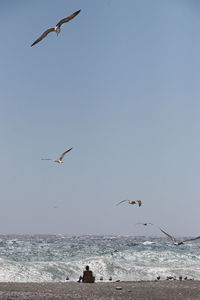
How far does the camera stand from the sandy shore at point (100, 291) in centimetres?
1574

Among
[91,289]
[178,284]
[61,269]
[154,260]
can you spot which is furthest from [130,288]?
[154,260]

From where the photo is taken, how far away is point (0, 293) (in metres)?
15.9

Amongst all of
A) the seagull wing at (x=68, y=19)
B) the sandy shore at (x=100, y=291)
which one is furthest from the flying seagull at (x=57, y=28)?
the sandy shore at (x=100, y=291)

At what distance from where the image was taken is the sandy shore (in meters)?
15.7

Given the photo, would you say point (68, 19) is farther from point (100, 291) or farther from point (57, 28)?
point (100, 291)

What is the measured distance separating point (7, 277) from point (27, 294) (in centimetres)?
1123

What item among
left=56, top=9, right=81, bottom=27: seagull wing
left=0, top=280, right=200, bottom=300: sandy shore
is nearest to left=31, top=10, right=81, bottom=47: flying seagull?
left=56, top=9, right=81, bottom=27: seagull wing

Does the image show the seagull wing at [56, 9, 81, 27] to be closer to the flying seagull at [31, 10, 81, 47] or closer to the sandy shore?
the flying seagull at [31, 10, 81, 47]

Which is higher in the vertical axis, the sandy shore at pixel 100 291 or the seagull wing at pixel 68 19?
the seagull wing at pixel 68 19

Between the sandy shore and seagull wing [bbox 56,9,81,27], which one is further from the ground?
seagull wing [bbox 56,9,81,27]

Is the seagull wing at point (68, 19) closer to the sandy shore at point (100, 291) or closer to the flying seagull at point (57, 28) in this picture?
the flying seagull at point (57, 28)

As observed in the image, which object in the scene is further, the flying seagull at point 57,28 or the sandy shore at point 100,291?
the sandy shore at point 100,291

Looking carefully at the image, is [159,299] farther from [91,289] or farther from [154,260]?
[154,260]

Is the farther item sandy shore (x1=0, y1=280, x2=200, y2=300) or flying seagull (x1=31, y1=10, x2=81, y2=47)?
sandy shore (x1=0, y1=280, x2=200, y2=300)
